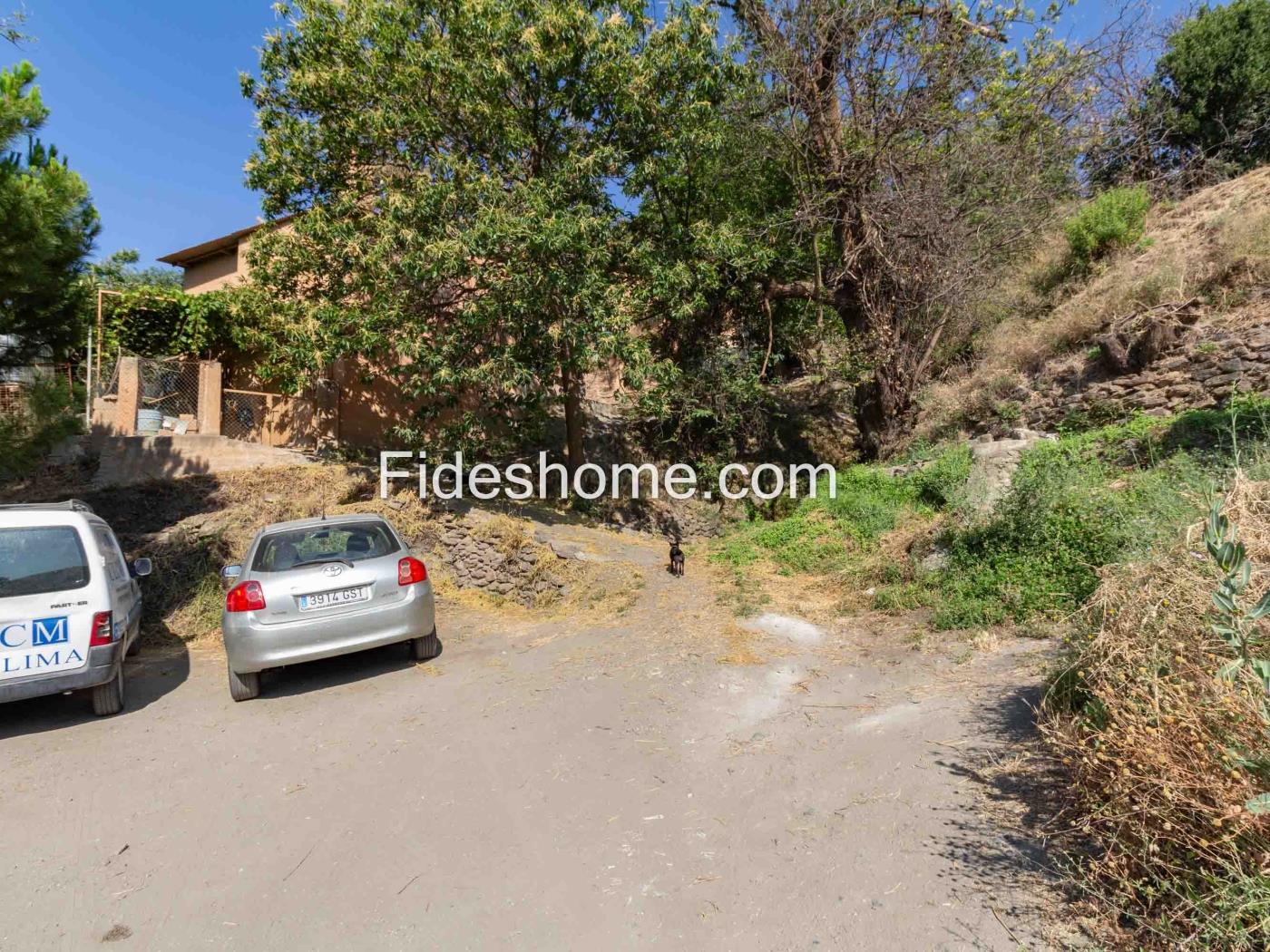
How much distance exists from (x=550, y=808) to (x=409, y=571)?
2.92 m

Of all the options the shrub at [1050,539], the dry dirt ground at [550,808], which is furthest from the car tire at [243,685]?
the shrub at [1050,539]

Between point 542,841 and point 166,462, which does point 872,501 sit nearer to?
point 542,841

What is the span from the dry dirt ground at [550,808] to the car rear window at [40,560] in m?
1.12

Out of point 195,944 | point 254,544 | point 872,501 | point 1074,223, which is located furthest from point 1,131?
point 1074,223

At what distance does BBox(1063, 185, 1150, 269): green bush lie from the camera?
12.2 metres

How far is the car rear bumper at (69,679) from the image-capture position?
449 cm

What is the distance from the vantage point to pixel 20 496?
32.5 ft

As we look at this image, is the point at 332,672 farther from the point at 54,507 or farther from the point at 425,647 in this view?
the point at 54,507

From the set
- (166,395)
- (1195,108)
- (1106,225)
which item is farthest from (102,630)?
(1195,108)

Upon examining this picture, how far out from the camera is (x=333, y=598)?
5.45 m

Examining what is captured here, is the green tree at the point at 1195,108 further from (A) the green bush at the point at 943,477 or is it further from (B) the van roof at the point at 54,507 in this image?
(B) the van roof at the point at 54,507

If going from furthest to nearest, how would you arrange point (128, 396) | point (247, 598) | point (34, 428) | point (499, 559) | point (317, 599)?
point (128, 396) < point (34, 428) < point (499, 559) < point (317, 599) < point (247, 598)

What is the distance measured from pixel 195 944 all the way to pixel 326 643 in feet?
9.62

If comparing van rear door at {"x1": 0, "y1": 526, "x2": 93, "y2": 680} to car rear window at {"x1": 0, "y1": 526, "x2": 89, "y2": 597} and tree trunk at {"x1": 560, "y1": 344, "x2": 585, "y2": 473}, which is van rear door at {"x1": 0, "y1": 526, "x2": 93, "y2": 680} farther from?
tree trunk at {"x1": 560, "y1": 344, "x2": 585, "y2": 473}
